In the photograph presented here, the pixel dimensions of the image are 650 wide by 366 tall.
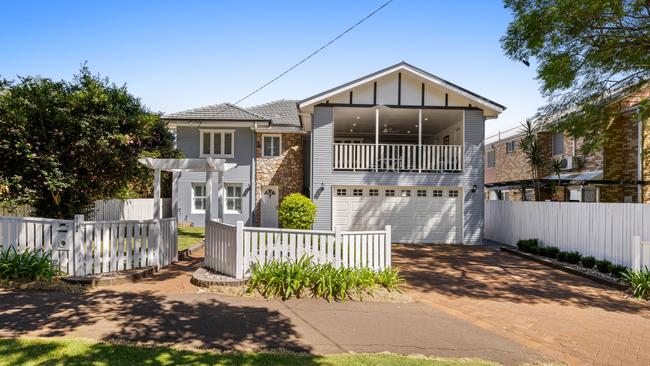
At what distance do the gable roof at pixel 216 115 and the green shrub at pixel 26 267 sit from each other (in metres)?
12.2

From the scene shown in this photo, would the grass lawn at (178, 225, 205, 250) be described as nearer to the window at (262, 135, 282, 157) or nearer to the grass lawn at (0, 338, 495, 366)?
the window at (262, 135, 282, 157)

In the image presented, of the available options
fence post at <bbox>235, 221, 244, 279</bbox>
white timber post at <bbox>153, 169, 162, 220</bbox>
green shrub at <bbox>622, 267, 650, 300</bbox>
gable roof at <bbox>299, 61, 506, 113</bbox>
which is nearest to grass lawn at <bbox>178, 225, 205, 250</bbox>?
white timber post at <bbox>153, 169, 162, 220</bbox>

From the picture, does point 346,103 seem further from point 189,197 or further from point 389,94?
point 189,197

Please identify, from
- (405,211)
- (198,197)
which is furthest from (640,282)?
(198,197)

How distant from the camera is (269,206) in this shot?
20.2 metres

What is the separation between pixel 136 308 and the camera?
6.14 metres

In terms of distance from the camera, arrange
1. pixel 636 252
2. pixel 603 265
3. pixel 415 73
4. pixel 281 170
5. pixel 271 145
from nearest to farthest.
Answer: pixel 636 252 → pixel 603 265 → pixel 415 73 → pixel 281 170 → pixel 271 145

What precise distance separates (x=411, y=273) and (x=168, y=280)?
234 inches

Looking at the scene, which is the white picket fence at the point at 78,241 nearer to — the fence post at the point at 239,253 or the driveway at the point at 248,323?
the driveway at the point at 248,323

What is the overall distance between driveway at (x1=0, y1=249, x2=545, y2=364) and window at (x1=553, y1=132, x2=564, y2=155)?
2001 cm

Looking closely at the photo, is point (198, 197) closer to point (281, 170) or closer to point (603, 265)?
point (281, 170)

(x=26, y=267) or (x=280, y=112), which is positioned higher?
(x=280, y=112)

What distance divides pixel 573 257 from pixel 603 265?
132 cm

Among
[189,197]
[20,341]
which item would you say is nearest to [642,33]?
[20,341]
